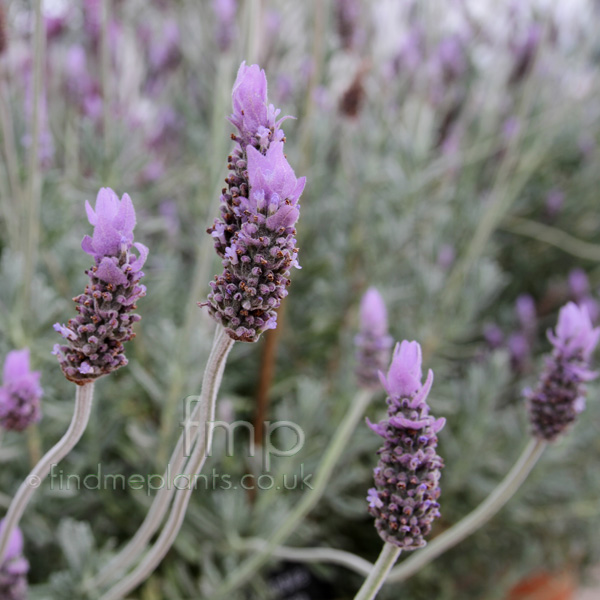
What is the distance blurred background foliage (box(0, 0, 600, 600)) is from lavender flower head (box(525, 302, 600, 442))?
0.34 m

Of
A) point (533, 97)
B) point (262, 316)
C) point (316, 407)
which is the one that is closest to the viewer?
point (262, 316)

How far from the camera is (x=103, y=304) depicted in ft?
1.18

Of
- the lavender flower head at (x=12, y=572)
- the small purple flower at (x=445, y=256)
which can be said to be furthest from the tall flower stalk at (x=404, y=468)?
the small purple flower at (x=445, y=256)

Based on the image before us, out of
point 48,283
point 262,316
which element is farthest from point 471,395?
point 262,316

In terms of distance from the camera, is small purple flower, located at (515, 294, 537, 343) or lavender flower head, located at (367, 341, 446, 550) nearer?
lavender flower head, located at (367, 341, 446, 550)

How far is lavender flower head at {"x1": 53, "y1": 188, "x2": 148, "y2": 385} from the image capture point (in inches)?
13.4

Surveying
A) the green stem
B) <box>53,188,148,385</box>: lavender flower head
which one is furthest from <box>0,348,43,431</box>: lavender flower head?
the green stem

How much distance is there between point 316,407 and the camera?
957 mm

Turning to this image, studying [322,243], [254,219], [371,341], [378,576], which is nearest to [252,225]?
[254,219]

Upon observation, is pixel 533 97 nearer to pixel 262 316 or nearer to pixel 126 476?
pixel 126 476

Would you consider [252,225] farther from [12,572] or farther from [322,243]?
[322,243]

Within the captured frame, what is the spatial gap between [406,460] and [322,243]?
2.99ft

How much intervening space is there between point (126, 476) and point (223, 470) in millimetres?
147

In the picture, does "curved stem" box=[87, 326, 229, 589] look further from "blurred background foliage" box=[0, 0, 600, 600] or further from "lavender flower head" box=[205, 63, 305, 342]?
"blurred background foliage" box=[0, 0, 600, 600]
